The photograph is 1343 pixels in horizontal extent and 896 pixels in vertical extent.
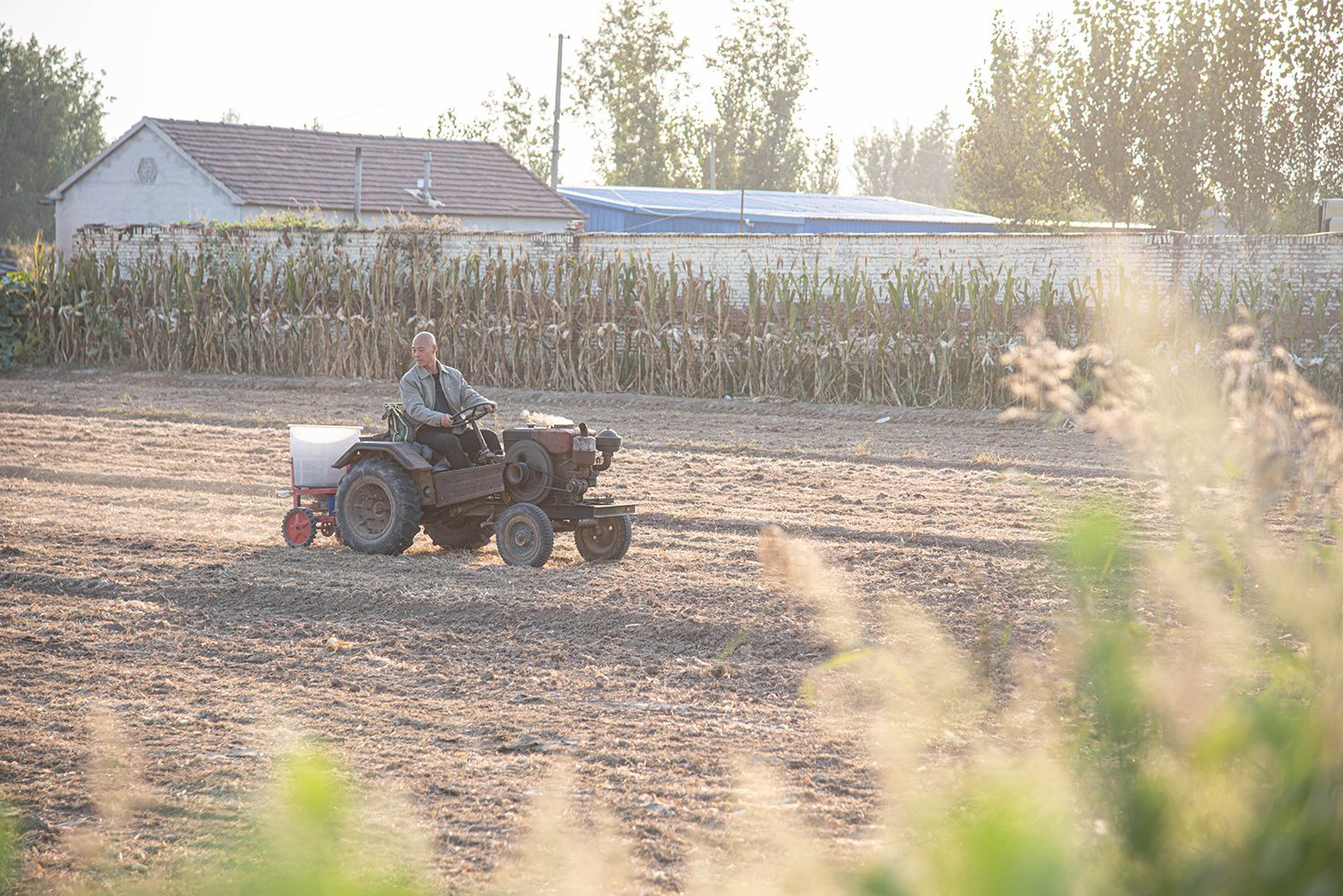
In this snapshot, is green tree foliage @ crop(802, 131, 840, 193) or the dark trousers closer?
the dark trousers

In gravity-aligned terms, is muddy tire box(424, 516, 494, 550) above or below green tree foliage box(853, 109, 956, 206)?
below

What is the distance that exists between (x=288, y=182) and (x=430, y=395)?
23.8 metres

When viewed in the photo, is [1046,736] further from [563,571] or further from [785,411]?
[785,411]

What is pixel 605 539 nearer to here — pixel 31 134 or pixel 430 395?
pixel 430 395

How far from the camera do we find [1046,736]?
4.54 metres

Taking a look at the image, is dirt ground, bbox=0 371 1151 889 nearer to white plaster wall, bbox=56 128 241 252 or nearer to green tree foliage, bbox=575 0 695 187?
white plaster wall, bbox=56 128 241 252

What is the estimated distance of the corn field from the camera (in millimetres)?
17688

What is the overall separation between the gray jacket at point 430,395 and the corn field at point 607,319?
1027 centimetres

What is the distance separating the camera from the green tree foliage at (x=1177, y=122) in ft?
99.9

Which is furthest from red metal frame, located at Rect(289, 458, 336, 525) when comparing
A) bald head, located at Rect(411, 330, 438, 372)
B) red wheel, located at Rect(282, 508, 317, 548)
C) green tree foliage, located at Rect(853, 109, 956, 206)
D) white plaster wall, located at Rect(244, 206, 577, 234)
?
green tree foliage, located at Rect(853, 109, 956, 206)

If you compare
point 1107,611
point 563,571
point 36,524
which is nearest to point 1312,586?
point 1107,611

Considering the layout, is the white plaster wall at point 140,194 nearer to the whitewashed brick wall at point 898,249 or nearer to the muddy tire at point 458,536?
the whitewashed brick wall at point 898,249

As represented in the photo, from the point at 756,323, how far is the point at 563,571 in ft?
38.5

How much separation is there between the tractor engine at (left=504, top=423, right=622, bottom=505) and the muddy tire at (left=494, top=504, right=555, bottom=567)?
12 centimetres
